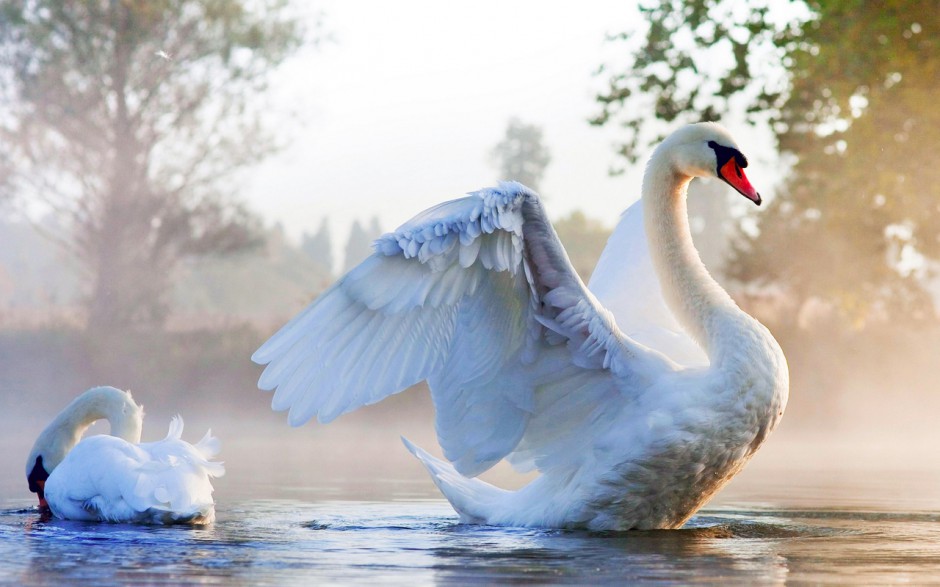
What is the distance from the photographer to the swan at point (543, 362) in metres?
5.75

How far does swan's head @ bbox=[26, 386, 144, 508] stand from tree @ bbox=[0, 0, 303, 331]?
19.8 metres

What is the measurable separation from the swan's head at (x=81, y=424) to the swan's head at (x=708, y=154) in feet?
11.7

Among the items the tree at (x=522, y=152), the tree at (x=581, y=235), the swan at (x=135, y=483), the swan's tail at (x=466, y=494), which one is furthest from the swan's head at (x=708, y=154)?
the tree at (x=522, y=152)

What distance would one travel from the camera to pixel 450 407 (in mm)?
6305

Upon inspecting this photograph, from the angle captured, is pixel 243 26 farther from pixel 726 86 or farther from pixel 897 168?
pixel 897 168

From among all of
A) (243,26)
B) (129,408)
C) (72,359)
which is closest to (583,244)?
(243,26)

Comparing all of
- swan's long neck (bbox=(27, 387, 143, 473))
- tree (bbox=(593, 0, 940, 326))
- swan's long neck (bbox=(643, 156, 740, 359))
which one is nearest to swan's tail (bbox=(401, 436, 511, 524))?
swan's long neck (bbox=(643, 156, 740, 359))

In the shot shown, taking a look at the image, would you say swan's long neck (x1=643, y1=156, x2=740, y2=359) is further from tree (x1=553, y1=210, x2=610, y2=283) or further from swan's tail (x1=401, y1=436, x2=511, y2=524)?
tree (x1=553, y1=210, x2=610, y2=283)

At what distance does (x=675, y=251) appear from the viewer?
22.7 ft

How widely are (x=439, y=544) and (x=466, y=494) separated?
1020mm

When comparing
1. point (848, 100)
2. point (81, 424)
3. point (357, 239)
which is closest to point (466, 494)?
point (81, 424)

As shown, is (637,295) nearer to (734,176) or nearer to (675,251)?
(675,251)

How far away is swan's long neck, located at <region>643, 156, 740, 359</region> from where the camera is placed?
22.0 feet

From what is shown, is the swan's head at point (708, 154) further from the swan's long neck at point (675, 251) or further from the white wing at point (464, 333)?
the white wing at point (464, 333)
